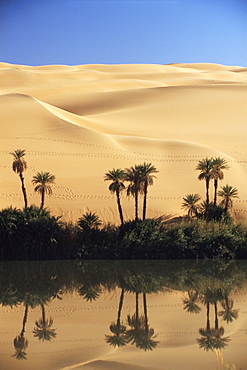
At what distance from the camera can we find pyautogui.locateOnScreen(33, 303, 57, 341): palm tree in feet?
47.1

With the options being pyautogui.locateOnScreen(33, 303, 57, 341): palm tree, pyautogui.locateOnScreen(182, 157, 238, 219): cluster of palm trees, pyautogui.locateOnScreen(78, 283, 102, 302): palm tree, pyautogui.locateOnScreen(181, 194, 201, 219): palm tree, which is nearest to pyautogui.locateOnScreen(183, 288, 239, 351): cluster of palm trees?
pyautogui.locateOnScreen(78, 283, 102, 302): palm tree

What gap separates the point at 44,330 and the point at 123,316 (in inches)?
102

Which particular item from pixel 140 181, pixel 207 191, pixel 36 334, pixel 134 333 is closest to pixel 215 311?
pixel 134 333

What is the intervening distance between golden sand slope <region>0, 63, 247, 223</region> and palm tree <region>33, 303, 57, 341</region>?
16.3 meters

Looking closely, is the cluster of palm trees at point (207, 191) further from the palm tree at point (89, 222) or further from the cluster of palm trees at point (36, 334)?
the cluster of palm trees at point (36, 334)

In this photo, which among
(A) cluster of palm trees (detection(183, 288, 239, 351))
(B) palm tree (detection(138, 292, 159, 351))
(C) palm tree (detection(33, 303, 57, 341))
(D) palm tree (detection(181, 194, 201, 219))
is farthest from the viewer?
(D) palm tree (detection(181, 194, 201, 219))

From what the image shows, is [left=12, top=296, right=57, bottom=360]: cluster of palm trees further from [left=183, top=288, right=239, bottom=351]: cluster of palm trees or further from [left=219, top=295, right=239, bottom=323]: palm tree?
[left=219, top=295, right=239, bottom=323]: palm tree

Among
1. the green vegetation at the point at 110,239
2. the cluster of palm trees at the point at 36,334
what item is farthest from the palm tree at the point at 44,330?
the green vegetation at the point at 110,239

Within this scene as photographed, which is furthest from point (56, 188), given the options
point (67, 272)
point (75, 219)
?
point (67, 272)

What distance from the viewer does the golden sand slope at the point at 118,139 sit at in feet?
115

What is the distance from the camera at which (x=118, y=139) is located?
4378 cm

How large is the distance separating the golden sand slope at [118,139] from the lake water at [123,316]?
800cm

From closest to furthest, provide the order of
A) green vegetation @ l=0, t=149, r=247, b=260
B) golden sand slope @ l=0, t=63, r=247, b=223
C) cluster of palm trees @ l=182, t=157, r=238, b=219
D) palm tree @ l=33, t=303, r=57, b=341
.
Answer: palm tree @ l=33, t=303, r=57, b=341, green vegetation @ l=0, t=149, r=247, b=260, cluster of palm trees @ l=182, t=157, r=238, b=219, golden sand slope @ l=0, t=63, r=247, b=223

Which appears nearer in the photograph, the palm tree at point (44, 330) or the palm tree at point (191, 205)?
the palm tree at point (44, 330)
